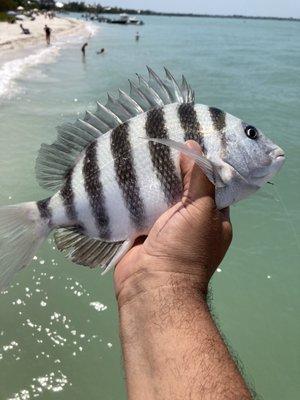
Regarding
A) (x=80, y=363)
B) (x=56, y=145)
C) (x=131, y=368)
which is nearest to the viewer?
(x=131, y=368)

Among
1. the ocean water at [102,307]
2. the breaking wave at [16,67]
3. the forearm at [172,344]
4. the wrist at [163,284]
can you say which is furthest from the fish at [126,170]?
the breaking wave at [16,67]

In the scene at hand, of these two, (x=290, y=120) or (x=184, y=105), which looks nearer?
(x=184, y=105)

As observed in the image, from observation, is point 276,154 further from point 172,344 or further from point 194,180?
point 172,344

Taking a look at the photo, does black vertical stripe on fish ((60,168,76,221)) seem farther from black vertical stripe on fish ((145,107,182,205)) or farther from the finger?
the finger

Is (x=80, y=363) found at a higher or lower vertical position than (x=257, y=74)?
higher

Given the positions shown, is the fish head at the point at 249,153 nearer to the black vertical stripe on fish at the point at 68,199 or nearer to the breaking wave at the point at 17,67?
the black vertical stripe on fish at the point at 68,199

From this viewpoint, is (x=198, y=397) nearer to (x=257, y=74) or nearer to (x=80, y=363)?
(x=80, y=363)

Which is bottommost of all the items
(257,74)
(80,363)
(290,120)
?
(257,74)

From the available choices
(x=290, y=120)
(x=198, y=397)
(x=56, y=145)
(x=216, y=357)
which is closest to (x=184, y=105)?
(x=56, y=145)
